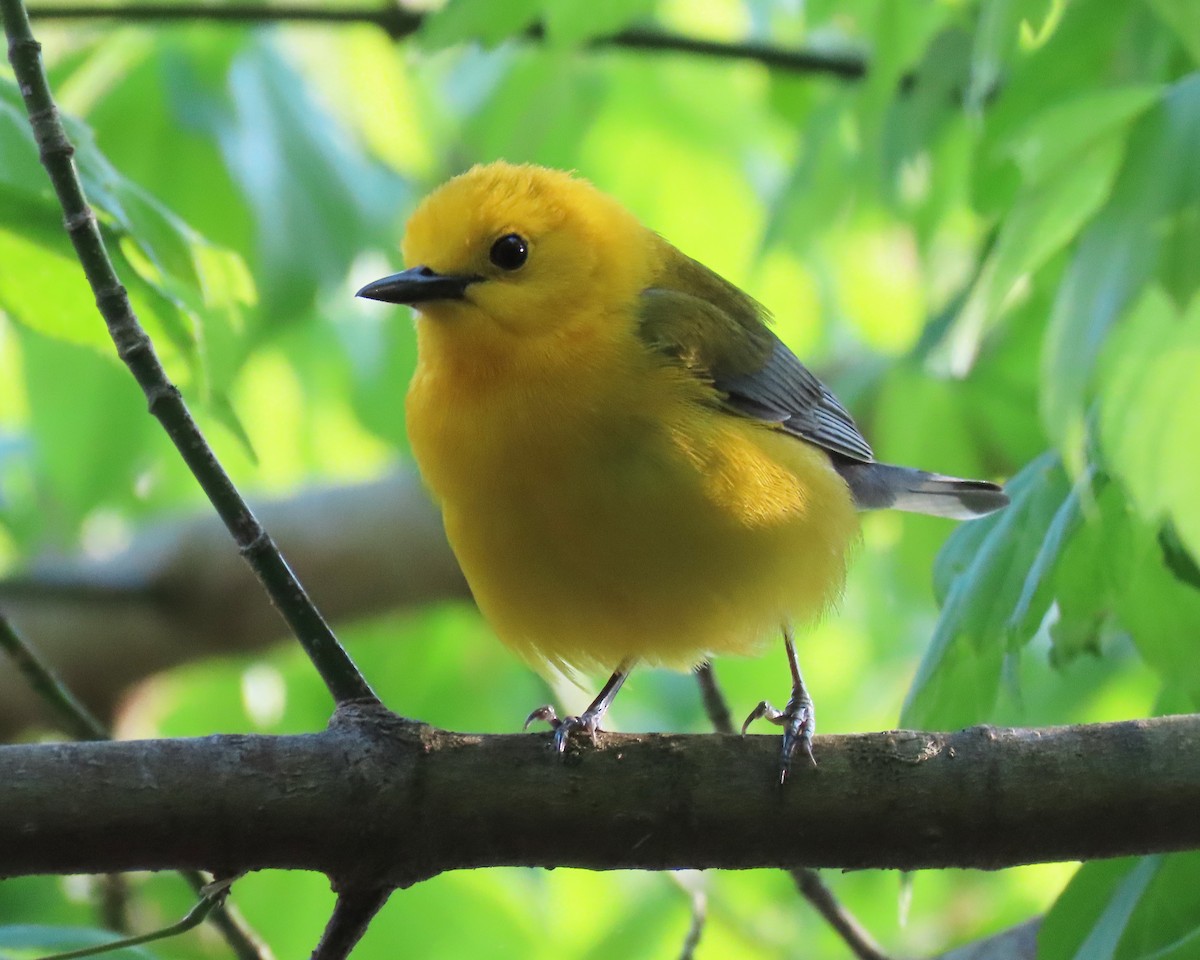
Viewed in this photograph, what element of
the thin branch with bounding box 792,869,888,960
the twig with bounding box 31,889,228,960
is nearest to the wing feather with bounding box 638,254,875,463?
the thin branch with bounding box 792,869,888,960

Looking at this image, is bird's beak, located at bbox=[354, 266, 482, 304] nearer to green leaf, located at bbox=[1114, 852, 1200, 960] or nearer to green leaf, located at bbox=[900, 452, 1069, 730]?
green leaf, located at bbox=[900, 452, 1069, 730]

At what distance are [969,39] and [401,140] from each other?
275cm

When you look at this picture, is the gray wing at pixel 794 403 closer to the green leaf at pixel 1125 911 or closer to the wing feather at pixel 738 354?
the wing feather at pixel 738 354

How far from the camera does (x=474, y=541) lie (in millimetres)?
3297

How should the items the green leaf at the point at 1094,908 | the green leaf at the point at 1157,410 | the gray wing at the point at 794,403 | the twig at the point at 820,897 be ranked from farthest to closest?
the gray wing at the point at 794,403, the twig at the point at 820,897, the green leaf at the point at 1094,908, the green leaf at the point at 1157,410

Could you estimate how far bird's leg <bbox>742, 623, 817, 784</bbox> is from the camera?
7.90 feet

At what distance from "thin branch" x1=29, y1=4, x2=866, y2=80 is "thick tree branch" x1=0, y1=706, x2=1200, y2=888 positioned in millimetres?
2815

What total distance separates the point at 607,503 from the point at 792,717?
60cm

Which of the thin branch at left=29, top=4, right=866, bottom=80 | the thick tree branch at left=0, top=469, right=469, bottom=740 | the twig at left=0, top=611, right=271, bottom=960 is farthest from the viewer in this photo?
the thick tree branch at left=0, top=469, right=469, bottom=740

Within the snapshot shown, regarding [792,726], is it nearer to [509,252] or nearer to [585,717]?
[585,717]

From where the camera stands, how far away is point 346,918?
2301 mm

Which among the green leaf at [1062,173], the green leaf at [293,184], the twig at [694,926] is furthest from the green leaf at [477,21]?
the twig at [694,926]

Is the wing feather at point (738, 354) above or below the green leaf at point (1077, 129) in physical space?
above

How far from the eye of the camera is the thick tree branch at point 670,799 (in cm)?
218
